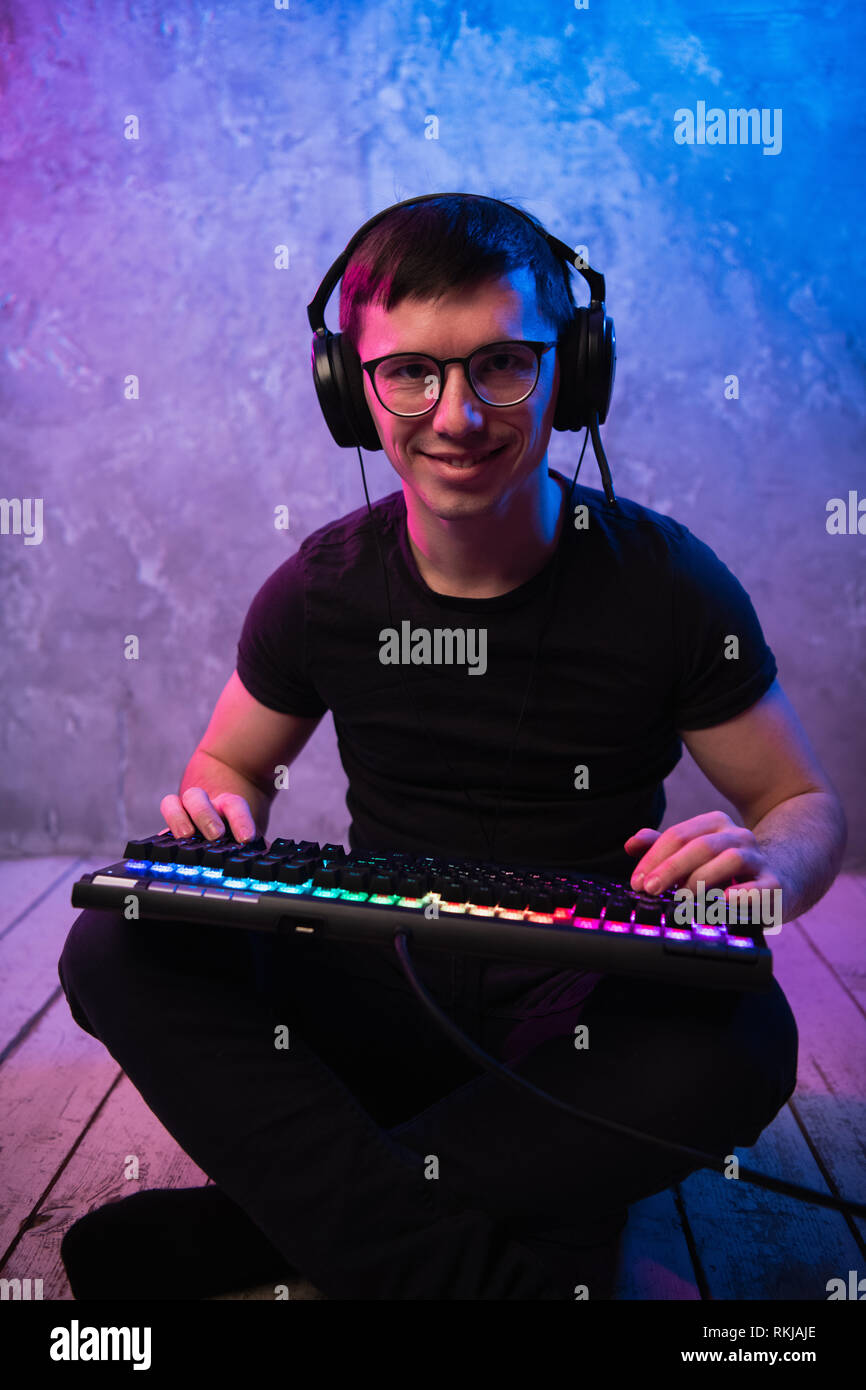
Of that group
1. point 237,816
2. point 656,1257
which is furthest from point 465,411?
point 656,1257

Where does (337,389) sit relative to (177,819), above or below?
above

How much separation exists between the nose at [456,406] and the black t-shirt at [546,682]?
0.20 metres

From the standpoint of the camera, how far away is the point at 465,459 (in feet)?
3.41

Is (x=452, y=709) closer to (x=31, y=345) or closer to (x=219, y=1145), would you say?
(x=219, y=1145)

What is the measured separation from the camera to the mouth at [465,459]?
3.41ft

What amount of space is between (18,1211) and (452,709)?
28.1 inches

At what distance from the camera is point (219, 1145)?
87 cm

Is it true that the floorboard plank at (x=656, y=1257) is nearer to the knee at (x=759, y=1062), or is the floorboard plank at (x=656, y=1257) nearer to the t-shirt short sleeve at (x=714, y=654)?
the knee at (x=759, y=1062)

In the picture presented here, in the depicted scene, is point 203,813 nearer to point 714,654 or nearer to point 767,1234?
point 714,654

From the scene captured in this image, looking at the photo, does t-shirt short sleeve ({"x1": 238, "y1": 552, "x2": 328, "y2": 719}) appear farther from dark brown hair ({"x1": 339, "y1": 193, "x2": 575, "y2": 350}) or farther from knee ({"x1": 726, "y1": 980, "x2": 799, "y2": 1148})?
knee ({"x1": 726, "y1": 980, "x2": 799, "y2": 1148})

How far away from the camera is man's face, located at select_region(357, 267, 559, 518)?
101 cm

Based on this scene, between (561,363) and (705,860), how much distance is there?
582 mm

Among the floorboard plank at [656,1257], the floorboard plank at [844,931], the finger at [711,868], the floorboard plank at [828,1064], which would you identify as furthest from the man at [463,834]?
the floorboard plank at [844,931]

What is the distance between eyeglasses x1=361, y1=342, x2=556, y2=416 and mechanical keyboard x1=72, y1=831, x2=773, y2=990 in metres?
0.47
